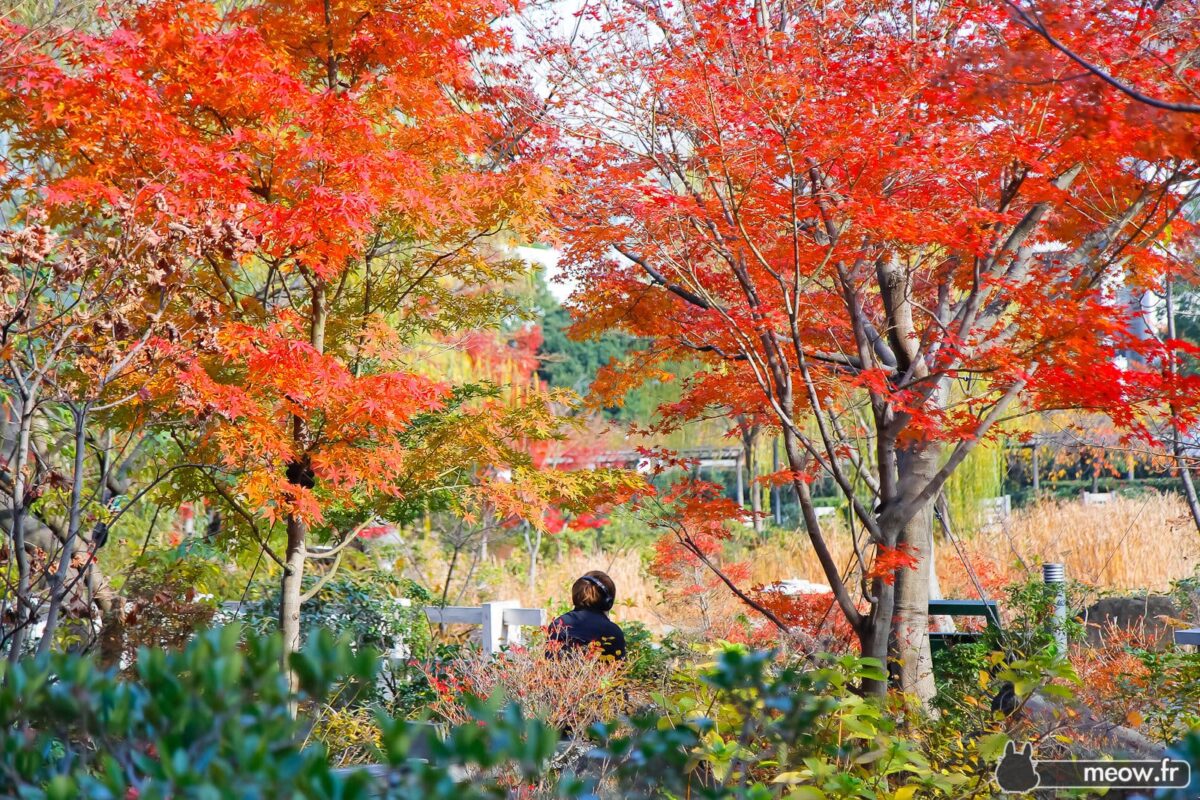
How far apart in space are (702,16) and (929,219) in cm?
177

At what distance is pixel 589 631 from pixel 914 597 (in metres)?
1.88

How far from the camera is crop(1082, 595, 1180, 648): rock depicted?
28.0ft

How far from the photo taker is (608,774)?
161 inches

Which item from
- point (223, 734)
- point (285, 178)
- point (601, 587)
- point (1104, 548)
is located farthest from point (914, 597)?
point (1104, 548)

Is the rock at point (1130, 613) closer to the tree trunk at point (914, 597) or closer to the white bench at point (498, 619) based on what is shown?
the tree trunk at point (914, 597)

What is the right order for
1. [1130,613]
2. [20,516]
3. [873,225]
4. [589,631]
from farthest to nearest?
[1130,613] → [589,631] → [873,225] → [20,516]

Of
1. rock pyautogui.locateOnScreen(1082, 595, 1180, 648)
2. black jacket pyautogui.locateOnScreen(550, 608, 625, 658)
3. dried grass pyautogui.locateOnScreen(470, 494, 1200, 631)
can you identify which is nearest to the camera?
black jacket pyautogui.locateOnScreen(550, 608, 625, 658)

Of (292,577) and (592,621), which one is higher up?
(292,577)

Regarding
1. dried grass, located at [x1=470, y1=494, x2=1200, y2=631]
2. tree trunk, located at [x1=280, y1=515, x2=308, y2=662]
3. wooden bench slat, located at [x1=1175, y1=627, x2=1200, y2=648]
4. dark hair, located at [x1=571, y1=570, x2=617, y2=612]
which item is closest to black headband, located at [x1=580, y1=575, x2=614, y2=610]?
dark hair, located at [x1=571, y1=570, x2=617, y2=612]

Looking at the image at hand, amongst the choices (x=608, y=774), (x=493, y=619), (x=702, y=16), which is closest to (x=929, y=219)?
(x=702, y=16)

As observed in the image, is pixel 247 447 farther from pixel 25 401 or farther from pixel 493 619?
pixel 493 619

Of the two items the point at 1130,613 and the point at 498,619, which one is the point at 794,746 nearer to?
the point at 498,619

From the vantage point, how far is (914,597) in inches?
220

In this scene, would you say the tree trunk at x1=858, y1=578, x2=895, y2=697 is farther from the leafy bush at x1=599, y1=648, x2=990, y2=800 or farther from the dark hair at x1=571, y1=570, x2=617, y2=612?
the dark hair at x1=571, y1=570, x2=617, y2=612
